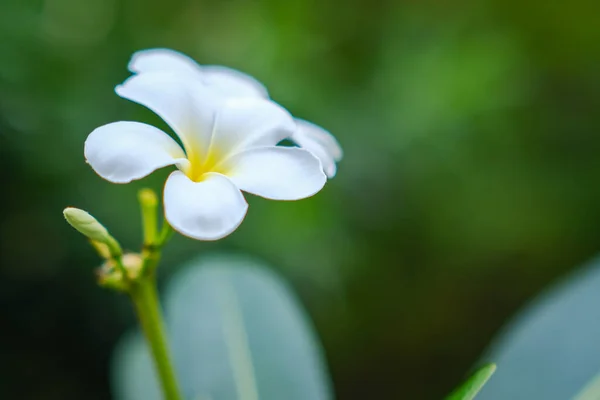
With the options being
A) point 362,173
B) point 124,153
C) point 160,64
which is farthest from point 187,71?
→ point 362,173

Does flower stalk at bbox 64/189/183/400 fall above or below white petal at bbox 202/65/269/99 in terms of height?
below

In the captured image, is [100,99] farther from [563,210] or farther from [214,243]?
[563,210]

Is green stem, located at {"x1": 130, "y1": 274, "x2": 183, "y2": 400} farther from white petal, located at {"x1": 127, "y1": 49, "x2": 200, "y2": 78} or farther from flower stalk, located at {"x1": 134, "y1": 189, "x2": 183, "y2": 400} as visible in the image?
white petal, located at {"x1": 127, "y1": 49, "x2": 200, "y2": 78}

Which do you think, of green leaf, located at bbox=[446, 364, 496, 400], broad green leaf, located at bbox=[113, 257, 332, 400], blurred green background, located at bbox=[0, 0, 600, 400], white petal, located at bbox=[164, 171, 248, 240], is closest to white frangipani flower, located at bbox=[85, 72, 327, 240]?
white petal, located at bbox=[164, 171, 248, 240]

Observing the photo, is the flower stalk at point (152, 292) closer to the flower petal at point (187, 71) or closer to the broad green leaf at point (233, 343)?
the flower petal at point (187, 71)

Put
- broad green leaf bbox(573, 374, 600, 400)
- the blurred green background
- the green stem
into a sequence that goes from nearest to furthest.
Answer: the green stem < broad green leaf bbox(573, 374, 600, 400) < the blurred green background

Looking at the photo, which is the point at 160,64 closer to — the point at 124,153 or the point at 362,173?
the point at 124,153

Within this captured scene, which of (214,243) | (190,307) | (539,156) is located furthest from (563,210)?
(190,307)
